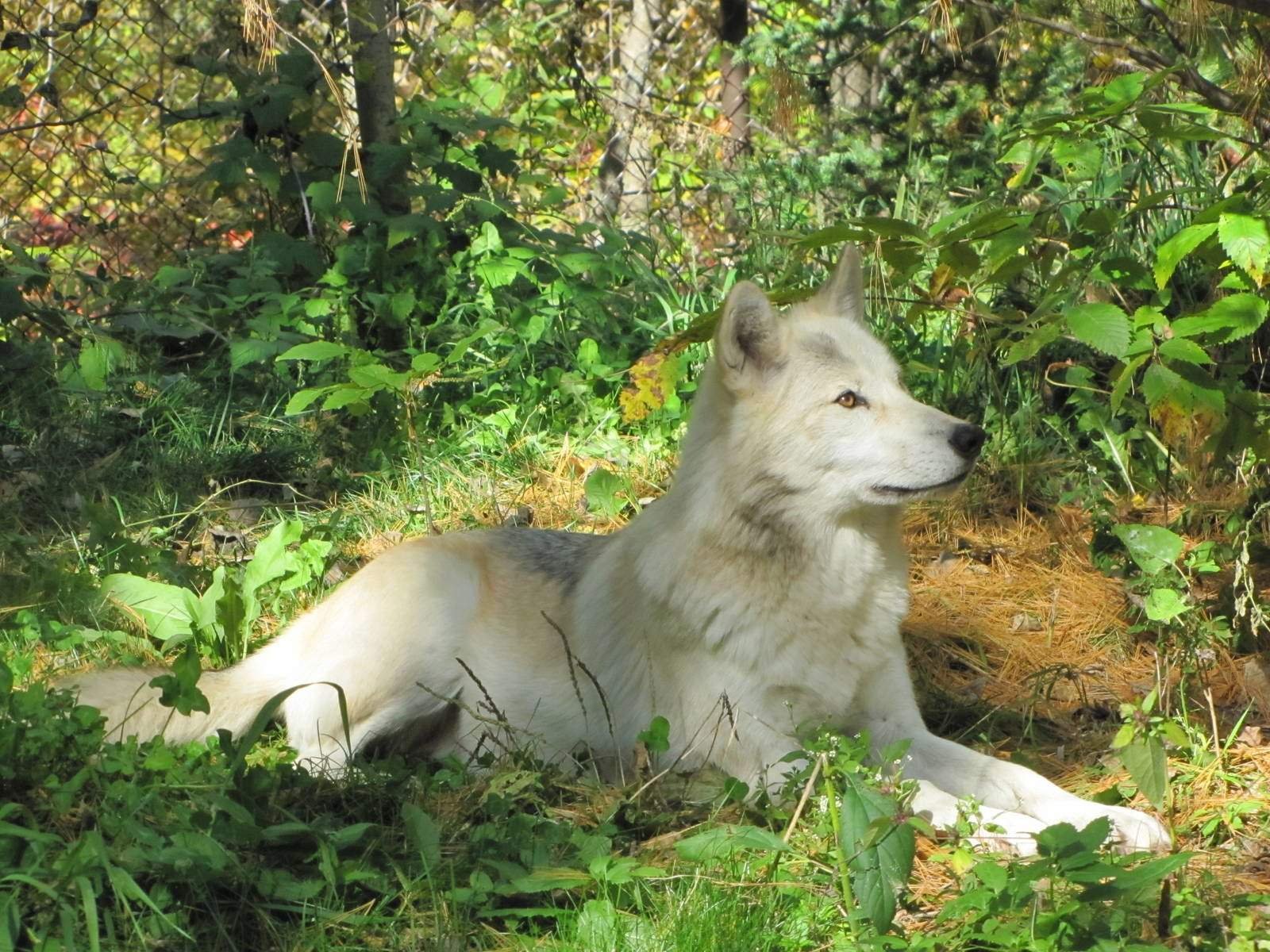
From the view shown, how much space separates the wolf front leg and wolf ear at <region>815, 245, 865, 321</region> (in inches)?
43.6

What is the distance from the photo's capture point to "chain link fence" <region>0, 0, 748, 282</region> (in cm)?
669

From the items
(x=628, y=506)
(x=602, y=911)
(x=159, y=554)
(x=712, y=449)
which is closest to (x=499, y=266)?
(x=628, y=506)

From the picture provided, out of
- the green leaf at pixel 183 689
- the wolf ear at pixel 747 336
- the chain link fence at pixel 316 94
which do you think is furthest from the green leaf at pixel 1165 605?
the chain link fence at pixel 316 94

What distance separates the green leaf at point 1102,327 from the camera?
3.27m

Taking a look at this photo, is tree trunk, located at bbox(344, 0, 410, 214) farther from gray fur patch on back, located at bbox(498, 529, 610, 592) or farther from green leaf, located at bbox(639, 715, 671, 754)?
green leaf, located at bbox(639, 715, 671, 754)

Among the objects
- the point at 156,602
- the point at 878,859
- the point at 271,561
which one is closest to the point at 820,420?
the point at 878,859

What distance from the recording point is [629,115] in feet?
29.3

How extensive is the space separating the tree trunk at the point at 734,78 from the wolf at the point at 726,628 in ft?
14.5

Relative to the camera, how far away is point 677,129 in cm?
912

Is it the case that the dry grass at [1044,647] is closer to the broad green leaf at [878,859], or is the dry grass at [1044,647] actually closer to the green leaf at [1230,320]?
the broad green leaf at [878,859]

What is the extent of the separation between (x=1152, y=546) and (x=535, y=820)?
2114 mm

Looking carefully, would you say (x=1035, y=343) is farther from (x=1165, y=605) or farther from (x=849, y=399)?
(x=1165, y=605)

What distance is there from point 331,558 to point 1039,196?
3679mm

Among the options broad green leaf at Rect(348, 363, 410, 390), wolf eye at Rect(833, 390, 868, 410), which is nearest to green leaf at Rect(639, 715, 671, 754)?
wolf eye at Rect(833, 390, 868, 410)
